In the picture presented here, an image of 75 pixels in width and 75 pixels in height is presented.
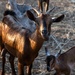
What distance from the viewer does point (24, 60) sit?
22.4 ft

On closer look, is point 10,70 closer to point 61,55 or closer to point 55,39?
point 61,55

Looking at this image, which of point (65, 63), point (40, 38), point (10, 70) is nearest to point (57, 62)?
point (65, 63)

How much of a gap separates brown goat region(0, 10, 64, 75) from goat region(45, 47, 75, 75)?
0.67 m

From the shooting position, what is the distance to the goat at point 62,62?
7.83 m

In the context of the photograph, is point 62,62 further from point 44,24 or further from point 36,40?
point 44,24

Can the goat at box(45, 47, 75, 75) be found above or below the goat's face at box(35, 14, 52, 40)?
below

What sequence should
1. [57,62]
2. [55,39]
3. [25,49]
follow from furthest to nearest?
[55,39] → [57,62] → [25,49]

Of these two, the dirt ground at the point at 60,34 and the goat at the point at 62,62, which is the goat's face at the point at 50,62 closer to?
the goat at the point at 62,62

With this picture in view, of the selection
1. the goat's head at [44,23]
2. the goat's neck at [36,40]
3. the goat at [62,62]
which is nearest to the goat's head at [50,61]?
the goat at [62,62]

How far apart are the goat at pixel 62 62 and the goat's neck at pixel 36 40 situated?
121 centimetres

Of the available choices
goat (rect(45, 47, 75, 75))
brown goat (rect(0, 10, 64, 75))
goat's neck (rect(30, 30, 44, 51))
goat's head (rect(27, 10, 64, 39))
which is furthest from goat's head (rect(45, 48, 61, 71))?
goat's head (rect(27, 10, 64, 39))

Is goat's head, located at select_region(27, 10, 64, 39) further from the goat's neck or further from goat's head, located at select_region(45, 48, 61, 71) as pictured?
goat's head, located at select_region(45, 48, 61, 71)

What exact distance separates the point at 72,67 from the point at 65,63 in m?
0.22

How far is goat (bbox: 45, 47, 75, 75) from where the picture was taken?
783cm
